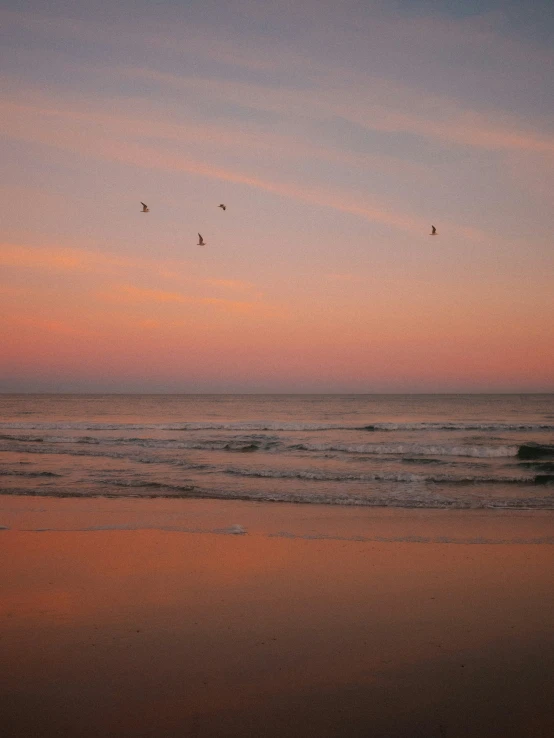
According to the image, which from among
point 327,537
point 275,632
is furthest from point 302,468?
point 275,632

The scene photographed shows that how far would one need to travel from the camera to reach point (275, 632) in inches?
239

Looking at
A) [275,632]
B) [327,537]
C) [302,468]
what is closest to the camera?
[275,632]

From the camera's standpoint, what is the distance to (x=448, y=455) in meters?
24.9

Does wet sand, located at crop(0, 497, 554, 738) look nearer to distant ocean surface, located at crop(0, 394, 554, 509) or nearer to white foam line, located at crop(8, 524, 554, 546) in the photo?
white foam line, located at crop(8, 524, 554, 546)

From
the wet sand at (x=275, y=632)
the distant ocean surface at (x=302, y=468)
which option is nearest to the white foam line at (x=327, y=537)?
the wet sand at (x=275, y=632)

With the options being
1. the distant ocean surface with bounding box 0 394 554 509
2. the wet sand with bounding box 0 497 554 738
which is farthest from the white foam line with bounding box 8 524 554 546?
the distant ocean surface with bounding box 0 394 554 509

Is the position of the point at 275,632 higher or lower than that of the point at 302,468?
higher

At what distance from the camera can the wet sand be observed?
4.60m

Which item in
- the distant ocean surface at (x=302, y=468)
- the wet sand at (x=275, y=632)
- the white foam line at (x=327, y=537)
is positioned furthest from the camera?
the distant ocean surface at (x=302, y=468)

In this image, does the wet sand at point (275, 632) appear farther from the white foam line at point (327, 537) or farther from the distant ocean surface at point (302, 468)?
the distant ocean surface at point (302, 468)

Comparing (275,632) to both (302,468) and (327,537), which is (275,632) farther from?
(302,468)

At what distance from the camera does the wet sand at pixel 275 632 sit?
460 cm

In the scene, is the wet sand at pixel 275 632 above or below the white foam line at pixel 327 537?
above

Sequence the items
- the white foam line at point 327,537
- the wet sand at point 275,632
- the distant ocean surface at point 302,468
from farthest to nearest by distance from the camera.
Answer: the distant ocean surface at point 302,468, the white foam line at point 327,537, the wet sand at point 275,632
